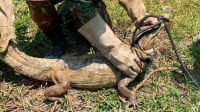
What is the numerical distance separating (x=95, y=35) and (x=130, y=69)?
0.54 metres

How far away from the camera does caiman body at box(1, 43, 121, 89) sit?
16.9 feet

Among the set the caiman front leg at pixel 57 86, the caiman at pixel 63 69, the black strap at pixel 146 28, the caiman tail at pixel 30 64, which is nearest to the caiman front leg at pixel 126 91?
the caiman at pixel 63 69

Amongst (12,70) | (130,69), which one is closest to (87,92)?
(130,69)

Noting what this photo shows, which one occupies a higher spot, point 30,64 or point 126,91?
point 30,64

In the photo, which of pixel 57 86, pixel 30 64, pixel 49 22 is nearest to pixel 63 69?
pixel 57 86

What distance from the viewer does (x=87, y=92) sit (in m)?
5.23

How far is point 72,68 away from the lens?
5.20 metres

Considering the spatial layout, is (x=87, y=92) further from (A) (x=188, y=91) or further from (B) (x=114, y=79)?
(A) (x=188, y=91)

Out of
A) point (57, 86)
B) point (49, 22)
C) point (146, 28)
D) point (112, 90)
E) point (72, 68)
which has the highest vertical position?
point (49, 22)

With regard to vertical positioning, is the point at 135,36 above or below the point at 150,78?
above

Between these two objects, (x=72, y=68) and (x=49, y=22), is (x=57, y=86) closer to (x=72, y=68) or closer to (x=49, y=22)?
(x=72, y=68)

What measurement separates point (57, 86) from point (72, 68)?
261 millimetres

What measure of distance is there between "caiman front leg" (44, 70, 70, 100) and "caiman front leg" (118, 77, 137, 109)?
58cm

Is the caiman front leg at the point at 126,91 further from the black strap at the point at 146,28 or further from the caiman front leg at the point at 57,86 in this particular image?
the caiman front leg at the point at 57,86
